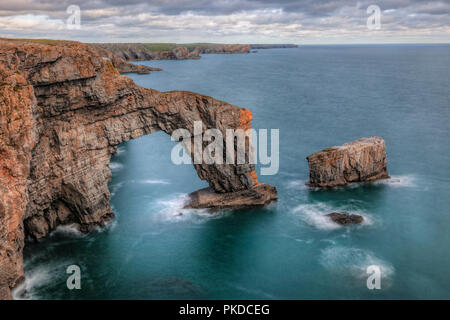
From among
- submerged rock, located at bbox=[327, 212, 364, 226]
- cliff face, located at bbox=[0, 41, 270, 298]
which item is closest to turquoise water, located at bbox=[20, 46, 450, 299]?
submerged rock, located at bbox=[327, 212, 364, 226]

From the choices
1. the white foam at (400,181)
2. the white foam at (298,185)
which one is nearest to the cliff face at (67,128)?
the white foam at (298,185)

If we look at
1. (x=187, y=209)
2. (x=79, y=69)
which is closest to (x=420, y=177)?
(x=187, y=209)

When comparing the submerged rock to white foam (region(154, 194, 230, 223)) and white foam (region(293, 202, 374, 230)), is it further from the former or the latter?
white foam (region(154, 194, 230, 223))

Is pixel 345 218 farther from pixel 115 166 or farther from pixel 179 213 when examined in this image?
pixel 115 166

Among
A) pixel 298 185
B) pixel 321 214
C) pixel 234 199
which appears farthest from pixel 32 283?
pixel 298 185

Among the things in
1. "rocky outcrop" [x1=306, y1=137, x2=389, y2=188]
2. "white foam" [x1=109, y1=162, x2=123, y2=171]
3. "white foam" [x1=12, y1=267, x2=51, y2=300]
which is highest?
"rocky outcrop" [x1=306, y1=137, x2=389, y2=188]

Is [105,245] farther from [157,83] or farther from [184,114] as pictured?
[157,83]
